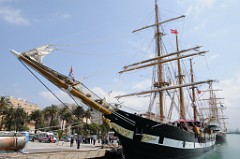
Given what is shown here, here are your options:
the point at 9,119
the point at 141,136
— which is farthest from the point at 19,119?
the point at 141,136

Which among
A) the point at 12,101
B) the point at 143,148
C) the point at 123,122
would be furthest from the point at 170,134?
the point at 12,101

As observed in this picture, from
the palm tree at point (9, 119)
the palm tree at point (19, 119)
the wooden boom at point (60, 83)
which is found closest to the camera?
the wooden boom at point (60, 83)

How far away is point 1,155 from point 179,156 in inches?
600

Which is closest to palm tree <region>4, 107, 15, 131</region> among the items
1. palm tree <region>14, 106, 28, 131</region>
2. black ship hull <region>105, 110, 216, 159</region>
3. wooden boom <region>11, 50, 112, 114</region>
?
palm tree <region>14, 106, 28, 131</region>

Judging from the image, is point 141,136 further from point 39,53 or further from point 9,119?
point 9,119

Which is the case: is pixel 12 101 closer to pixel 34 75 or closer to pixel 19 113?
pixel 19 113

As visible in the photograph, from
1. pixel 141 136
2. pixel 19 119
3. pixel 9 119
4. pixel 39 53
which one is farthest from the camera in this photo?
pixel 19 119

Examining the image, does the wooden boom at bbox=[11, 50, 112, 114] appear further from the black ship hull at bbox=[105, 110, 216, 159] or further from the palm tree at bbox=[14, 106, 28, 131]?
the palm tree at bbox=[14, 106, 28, 131]

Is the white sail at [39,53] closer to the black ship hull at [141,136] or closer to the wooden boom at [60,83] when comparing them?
the wooden boom at [60,83]

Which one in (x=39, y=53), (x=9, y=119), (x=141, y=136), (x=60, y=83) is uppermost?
(x=39, y=53)

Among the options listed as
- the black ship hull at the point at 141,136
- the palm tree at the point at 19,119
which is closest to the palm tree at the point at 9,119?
the palm tree at the point at 19,119

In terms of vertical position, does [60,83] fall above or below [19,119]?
above

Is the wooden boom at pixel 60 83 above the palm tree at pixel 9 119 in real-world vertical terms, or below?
above

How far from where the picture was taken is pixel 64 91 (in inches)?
668
